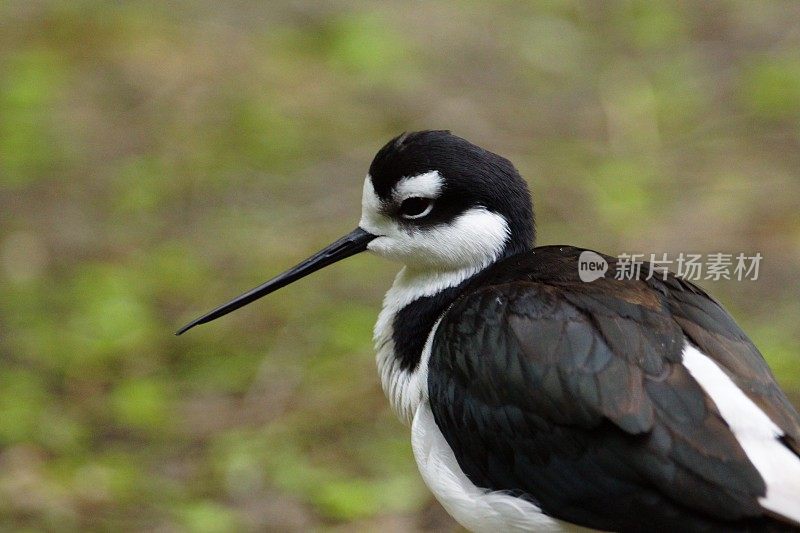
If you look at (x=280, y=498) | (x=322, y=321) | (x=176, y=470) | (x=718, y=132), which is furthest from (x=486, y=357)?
(x=718, y=132)

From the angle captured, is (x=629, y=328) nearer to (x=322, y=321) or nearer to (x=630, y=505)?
(x=630, y=505)

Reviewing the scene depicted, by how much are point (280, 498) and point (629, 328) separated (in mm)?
2083

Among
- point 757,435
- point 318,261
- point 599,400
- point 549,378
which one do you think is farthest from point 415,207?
point 757,435

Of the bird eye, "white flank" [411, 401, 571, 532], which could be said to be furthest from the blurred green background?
the bird eye

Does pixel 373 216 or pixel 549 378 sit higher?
pixel 373 216

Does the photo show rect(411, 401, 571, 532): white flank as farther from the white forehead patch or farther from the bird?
the white forehead patch

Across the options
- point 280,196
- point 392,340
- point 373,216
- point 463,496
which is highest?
point 280,196

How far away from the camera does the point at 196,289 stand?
5.99 m

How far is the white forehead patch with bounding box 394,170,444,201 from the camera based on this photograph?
3.61m

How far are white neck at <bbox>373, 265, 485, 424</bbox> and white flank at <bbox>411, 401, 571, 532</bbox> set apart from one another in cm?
9

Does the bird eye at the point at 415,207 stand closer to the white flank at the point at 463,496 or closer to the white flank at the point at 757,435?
the white flank at the point at 463,496

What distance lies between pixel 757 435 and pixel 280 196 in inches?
159

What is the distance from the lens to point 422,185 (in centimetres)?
363

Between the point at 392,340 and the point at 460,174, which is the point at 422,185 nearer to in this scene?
the point at 460,174
